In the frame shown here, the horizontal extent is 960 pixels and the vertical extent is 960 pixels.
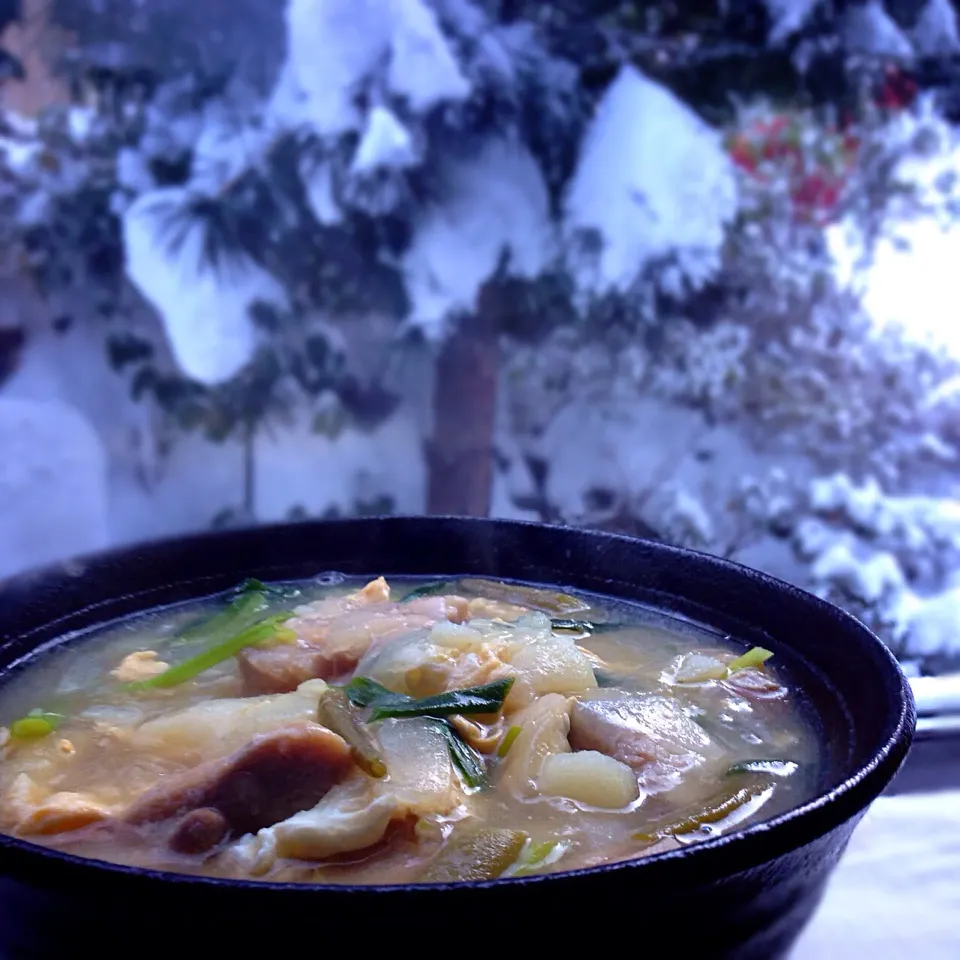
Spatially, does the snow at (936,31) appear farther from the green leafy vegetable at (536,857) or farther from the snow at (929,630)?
the green leafy vegetable at (536,857)

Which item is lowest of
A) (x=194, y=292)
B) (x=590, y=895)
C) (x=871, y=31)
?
(x=590, y=895)

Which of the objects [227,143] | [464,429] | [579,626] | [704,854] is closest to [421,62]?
[227,143]

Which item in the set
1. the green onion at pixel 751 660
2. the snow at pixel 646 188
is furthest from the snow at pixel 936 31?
the green onion at pixel 751 660

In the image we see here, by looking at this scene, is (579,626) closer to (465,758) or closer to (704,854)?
(465,758)

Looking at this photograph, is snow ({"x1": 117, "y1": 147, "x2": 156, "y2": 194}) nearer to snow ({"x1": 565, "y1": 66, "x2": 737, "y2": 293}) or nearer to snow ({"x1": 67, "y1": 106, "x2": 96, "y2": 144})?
snow ({"x1": 67, "y1": 106, "x2": 96, "y2": 144})

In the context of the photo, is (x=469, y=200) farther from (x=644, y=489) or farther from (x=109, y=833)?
(x=109, y=833)

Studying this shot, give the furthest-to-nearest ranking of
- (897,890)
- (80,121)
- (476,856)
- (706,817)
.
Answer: (80,121)
(897,890)
(706,817)
(476,856)

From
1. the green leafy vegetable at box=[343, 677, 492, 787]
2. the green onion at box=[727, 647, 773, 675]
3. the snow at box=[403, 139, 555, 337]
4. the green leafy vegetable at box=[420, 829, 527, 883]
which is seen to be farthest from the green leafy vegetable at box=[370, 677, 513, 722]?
the snow at box=[403, 139, 555, 337]
